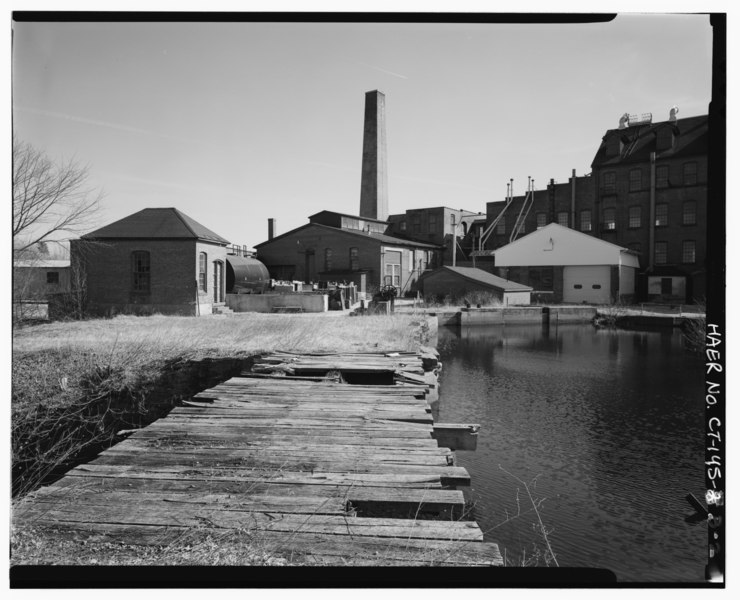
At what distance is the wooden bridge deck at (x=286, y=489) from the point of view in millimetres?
2828

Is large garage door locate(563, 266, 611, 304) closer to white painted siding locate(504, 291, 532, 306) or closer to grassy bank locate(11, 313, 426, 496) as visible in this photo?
white painted siding locate(504, 291, 532, 306)

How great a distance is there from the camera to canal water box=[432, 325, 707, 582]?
593 centimetres

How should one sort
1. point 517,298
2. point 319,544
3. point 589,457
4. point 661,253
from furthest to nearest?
1. point 517,298
2. point 661,253
3. point 589,457
4. point 319,544

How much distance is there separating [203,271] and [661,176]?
27155 mm

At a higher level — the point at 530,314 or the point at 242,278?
the point at 242,278

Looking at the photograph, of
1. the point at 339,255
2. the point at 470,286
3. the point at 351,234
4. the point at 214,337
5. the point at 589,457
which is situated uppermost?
the point at 351,234

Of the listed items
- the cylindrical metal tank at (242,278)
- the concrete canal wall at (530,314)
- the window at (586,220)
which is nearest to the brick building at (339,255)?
the concrete canal wall at (530,314)

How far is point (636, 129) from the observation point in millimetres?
35750

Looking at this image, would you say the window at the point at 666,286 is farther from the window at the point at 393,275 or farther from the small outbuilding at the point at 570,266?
the window at the point at 393,275

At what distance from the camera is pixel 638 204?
118ft

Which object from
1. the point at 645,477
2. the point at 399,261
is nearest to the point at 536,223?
the point at 399,261

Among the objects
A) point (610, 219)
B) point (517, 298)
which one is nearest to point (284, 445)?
point (517, 298)

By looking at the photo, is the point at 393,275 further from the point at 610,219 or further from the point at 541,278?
the point at 610,219

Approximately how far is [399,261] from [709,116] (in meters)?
33.5
